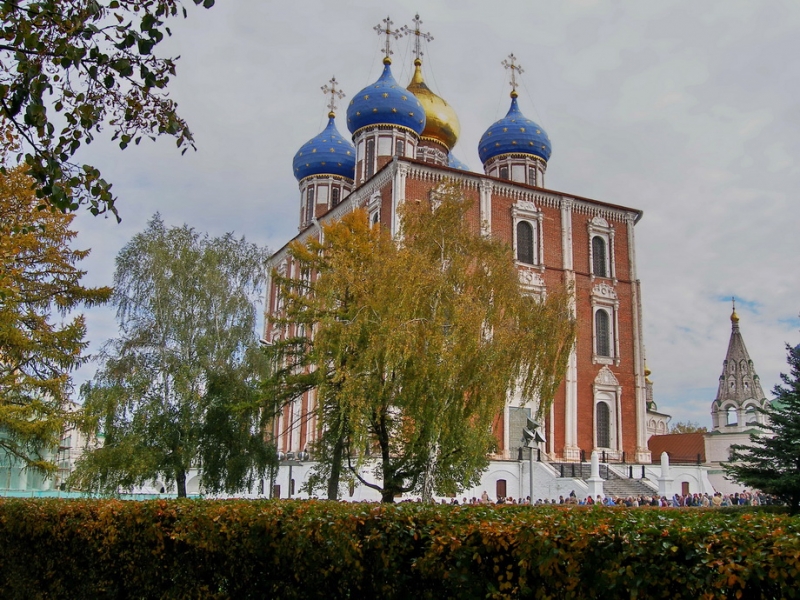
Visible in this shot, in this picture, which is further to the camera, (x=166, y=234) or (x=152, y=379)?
(x=166, y=234)

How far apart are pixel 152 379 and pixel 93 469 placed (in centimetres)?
272

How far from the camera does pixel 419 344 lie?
1669 cm

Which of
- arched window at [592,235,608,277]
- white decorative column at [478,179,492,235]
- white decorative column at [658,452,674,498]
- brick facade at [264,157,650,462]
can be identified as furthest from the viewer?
arched window at [592,235,608,277]

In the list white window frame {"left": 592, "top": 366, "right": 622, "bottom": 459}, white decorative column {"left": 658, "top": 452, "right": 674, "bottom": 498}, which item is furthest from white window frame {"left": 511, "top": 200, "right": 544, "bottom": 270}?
white decorative column {"left": 658, "top": 452, "right": 674, "bottom": 498}

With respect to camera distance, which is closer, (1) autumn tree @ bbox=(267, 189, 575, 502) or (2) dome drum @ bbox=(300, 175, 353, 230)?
(1) autumn tree @ bbox=(267, 189, 575, 502)

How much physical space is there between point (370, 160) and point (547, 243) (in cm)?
914

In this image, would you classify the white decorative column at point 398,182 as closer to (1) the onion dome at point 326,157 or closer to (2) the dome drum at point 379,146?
(2) the dome drum at point 379,146

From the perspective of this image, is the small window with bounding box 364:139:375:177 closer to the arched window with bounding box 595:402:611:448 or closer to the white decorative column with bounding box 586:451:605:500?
the arched window with bounding box 595:402:611:448

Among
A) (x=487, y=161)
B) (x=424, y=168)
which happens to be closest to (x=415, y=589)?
(x=424, y=168)

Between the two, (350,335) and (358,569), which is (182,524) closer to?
(358,569)

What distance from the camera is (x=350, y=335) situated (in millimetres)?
16891

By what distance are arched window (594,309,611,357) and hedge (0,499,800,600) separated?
92.0ft

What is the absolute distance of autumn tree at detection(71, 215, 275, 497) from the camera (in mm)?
20172

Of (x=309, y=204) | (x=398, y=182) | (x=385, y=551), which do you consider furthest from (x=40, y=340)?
(x=309, y=204)
